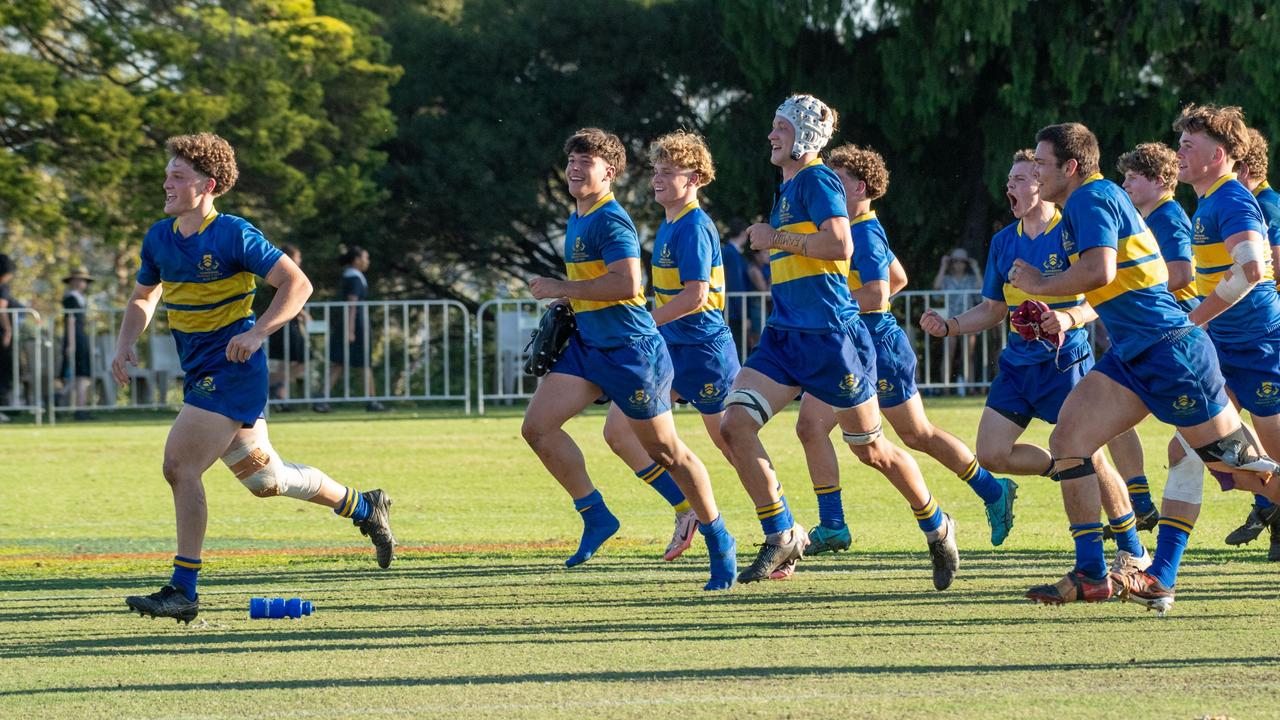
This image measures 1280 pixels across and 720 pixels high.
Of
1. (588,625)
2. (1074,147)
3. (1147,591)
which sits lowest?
(588,625)

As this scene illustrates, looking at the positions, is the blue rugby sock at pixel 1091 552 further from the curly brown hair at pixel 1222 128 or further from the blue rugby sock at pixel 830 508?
the blue rugby sock at pixel 830 508

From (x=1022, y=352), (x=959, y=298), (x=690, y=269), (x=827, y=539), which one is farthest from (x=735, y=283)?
(x=690, y=269)

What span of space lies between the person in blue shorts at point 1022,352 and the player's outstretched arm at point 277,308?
2933mm

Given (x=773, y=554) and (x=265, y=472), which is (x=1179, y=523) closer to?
(x=773, y=554)

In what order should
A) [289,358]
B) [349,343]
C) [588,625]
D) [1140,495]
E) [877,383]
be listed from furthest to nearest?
[349,343] < [289,358] < [1140,495] < [877,383] < [588,625]

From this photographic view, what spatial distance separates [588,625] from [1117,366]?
7.67ft

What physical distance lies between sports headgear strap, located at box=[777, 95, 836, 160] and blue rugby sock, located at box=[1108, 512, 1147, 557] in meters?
2.12

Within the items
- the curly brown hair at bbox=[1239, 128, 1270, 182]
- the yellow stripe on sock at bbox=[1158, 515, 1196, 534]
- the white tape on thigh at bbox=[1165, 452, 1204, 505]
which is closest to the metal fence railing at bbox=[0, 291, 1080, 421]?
the curly brown hair at bbox=[1239, 128, 1270, 182]

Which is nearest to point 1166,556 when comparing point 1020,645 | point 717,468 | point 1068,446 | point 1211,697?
point 1068,446

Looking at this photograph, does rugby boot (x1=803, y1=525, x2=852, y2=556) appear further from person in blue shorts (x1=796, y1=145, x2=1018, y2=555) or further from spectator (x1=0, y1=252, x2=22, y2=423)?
spectator (x1=0, y1=252, x2=22, y2=423)

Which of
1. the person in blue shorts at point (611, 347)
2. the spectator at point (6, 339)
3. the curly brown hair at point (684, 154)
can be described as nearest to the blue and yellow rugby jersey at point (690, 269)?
the curly brown hair at point (684, 154)

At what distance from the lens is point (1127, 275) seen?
704 cm

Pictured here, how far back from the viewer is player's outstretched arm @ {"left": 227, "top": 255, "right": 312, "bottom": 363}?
7332 mm

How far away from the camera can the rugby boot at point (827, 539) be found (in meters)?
9.25
